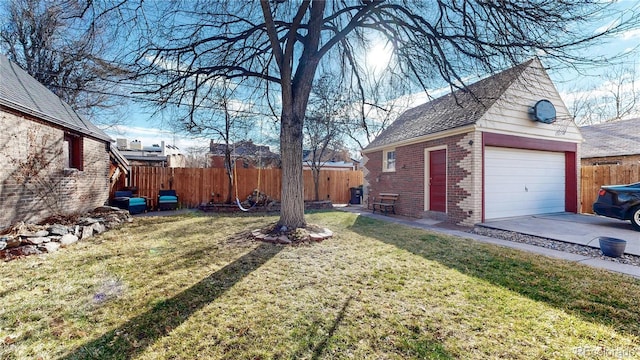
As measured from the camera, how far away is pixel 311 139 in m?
14.7

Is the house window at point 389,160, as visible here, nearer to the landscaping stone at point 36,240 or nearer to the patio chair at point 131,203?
the patio chair at point 131,203

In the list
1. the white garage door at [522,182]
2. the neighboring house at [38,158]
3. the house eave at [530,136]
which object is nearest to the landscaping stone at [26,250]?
the neighboring house at [38,158]

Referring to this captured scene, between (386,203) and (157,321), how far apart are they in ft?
31.1

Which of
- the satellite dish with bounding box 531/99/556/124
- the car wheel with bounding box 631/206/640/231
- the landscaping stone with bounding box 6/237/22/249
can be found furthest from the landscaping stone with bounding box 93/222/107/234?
the car wheel with bounding box 631/206/640/231

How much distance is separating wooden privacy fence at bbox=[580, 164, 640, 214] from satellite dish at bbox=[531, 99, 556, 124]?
3273mm

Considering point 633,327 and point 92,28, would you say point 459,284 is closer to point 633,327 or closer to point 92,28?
point 633,327

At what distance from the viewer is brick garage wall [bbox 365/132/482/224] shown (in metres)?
7.41

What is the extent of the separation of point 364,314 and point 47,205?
332 inches

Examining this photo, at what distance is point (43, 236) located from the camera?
17.2ft

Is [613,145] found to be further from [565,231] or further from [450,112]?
[565,231]

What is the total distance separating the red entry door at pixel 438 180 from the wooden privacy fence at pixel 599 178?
550 centimetres

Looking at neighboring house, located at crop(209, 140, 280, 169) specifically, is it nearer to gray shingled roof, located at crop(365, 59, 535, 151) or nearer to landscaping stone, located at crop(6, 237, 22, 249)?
gray shingled roof, located at crop(365, 59, 535, 151)

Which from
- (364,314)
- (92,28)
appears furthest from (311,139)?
(364,314)

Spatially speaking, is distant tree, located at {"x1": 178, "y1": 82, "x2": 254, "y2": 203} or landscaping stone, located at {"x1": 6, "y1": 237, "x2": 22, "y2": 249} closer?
landscaping stone, located at {"x1": 6, "y1": 237, "x2": 22, "y2": 249}
